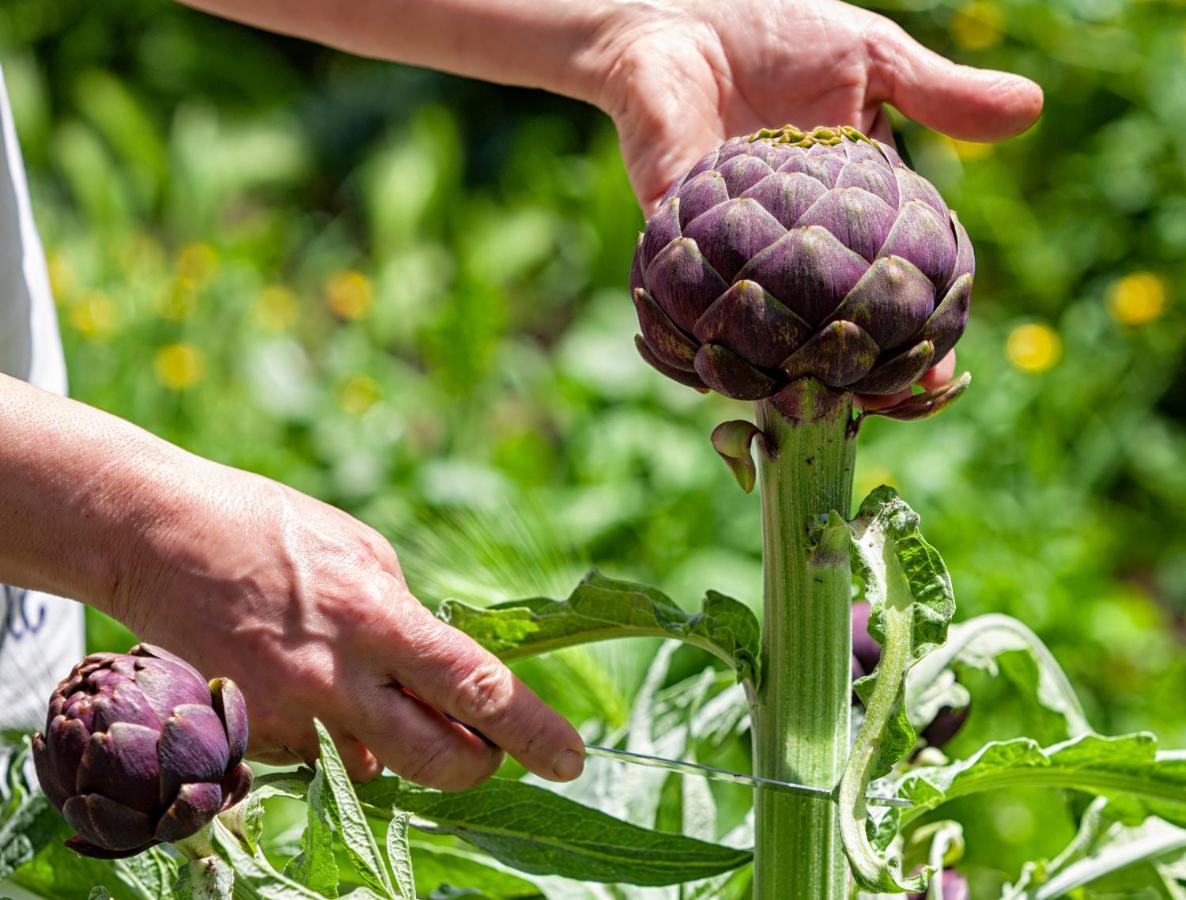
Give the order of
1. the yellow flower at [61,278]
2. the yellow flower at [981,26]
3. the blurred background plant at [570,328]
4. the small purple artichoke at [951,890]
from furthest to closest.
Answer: the yellow flower at [981,26] < the yellow flower at [61,278] < the blurred background plant at [570,328] < the small purple artichoke at [951,890]

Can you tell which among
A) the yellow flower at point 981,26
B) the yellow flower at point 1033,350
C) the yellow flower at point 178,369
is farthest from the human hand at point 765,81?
the yellow flower at point 981,26

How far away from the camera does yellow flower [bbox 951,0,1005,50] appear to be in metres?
2.31

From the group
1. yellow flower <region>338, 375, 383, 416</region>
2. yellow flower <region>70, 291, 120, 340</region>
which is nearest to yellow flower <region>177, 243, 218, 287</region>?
yellow flower <region>70, 291, 120, 340</region>

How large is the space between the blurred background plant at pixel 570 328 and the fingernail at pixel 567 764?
0.27m

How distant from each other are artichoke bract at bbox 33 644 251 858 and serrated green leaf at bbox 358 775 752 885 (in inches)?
4.6

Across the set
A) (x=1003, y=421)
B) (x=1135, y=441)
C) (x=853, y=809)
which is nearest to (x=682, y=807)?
(x=853, y=809)

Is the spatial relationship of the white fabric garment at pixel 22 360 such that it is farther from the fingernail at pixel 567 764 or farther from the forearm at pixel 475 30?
the fingernail at pixel 567 764

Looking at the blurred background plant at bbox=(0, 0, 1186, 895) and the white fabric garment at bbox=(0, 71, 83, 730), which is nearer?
the white fabric garment at bbox=(0, 71, 83, 730)

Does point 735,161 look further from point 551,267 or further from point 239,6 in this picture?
point 551,267

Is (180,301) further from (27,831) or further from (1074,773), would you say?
(1074,773)

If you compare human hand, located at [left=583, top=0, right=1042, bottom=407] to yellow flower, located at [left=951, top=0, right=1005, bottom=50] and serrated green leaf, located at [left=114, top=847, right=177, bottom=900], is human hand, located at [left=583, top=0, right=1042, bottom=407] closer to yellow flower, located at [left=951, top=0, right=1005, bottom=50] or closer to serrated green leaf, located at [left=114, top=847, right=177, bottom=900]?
serrated green leaf, located at [left=114, top=847, right=177, bottom=900]

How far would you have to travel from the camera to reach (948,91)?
826 mm

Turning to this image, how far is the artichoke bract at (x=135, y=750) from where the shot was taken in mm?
436

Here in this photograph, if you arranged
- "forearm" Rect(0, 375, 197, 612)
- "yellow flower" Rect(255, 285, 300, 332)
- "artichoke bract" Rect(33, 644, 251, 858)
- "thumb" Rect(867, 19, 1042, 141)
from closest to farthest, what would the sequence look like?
"artichoke bract" Rect(33, 644, 251, 858)
"forearm" Rect(0, 375, 197, 612)
"thumb" Rect(867, 19, 1042, 141)
"yellow flower" Rect(255, 285, 300, 332)
